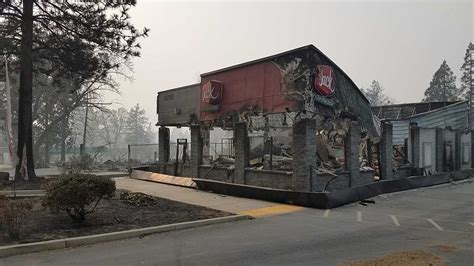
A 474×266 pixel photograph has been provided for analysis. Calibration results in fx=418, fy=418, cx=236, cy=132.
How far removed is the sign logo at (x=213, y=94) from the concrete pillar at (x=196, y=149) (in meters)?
4.98

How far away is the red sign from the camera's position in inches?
882

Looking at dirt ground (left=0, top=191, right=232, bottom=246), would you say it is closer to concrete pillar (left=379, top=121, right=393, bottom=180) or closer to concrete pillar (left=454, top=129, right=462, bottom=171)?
concrete pillar (left=379, top=121, right=393, bottom=180)

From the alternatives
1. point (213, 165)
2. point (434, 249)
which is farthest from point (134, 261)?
point (213, 165)

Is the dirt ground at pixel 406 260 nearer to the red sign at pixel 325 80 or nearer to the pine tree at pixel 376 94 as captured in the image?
the red sign at pixel 325 80

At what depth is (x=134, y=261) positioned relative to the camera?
7395 mm

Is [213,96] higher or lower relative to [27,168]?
higher

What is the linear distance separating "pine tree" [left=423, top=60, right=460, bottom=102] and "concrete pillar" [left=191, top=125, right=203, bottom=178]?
69.6 m

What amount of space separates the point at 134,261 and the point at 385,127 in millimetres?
17181

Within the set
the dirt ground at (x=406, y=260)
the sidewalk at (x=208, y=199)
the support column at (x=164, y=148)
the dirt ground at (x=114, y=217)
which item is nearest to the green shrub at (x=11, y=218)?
the dirt ground at (x=114, y=217)

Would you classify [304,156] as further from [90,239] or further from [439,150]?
[439,150]

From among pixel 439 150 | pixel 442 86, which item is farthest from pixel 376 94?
pixel 439 150

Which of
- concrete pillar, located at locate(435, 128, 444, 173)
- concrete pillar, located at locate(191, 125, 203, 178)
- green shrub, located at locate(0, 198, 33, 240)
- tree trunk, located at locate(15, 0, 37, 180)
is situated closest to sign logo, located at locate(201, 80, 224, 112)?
concrete pillar, located at locate(191, 125, 203, 178)

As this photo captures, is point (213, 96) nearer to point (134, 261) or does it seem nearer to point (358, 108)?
point (358, 108)

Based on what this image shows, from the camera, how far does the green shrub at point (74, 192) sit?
9594 millimetres
